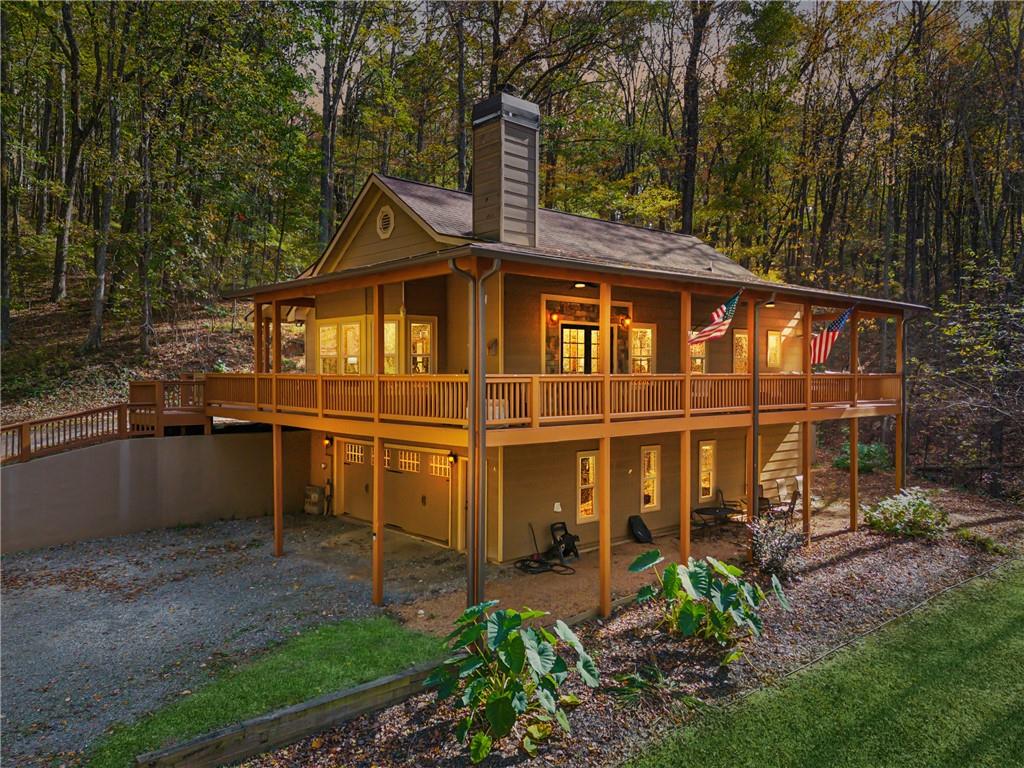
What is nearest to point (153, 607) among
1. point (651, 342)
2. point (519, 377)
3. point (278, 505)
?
point (278, 505)

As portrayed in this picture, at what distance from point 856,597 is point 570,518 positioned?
18.0ft

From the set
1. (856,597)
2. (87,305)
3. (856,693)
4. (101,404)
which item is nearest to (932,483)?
(856,597)

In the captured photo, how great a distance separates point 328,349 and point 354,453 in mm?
2831

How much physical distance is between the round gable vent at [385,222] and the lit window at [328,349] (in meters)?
2.80

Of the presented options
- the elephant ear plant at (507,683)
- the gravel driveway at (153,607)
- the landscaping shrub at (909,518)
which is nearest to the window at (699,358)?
the landscaping shrub at (909,518)

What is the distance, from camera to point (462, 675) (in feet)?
21.0

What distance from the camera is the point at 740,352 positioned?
16.5 m

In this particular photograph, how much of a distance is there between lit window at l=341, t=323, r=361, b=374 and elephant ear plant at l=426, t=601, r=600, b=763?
8828 mm

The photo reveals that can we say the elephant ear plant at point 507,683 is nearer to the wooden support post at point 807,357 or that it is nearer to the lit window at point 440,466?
the lit window at point 440,466

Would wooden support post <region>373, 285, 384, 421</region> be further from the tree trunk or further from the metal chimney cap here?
the tree trunk

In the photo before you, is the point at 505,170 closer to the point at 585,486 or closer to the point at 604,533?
the point at 604,533

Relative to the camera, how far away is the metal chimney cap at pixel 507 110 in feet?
35.7

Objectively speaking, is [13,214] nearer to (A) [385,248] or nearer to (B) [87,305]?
(B) [87,305]

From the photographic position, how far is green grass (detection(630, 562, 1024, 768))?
6.20m
